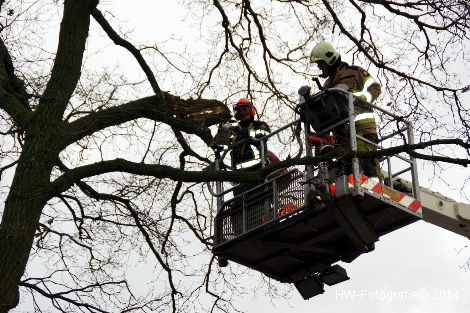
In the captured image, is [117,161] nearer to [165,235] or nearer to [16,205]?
[16,205]

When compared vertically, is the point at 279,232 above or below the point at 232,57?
below

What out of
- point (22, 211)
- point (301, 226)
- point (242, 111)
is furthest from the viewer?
point (242, 111)

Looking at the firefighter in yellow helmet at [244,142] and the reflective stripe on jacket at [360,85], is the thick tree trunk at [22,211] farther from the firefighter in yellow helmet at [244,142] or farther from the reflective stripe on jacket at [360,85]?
the reflective stripe on jacket at [360,85]

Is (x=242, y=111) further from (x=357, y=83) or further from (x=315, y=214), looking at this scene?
(x=315, y=214)

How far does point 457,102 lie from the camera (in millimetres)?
9797

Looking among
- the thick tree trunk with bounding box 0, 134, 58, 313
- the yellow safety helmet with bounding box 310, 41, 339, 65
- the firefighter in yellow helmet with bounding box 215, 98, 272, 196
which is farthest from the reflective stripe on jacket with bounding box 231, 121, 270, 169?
the thick tree trunk with bounding box 0, 134, 58, 313

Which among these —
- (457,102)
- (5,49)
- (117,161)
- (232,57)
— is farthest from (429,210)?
(5,49)

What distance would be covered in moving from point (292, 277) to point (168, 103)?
2.19 meters

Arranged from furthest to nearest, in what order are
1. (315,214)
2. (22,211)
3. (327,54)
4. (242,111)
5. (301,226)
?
(242,111)
(327,54)
(301,226)
(315,214)
(22,211)

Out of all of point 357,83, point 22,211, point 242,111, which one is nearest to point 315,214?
point 357,83

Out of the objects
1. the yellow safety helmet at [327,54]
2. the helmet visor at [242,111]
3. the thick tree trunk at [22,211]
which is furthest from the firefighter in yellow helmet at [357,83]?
the thick tree trunk at [22,211]

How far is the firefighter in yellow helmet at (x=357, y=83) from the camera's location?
859cm

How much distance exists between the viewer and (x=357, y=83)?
8984 millimetres

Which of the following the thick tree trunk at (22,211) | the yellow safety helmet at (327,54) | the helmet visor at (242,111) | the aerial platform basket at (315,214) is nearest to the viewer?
the thick tree trunk at (22,211)
